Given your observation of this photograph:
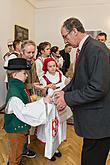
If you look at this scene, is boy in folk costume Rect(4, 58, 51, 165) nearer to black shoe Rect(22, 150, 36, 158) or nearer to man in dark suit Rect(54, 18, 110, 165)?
man in dark suit Rect(54, 18, 110, 165)

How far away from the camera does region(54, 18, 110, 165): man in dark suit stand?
119cm

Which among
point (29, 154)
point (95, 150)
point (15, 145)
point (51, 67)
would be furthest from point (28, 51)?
point (95, 150)

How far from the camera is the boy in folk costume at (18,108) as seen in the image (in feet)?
5.69

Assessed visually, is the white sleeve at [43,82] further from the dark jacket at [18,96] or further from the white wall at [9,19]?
the white wall at [9,19]

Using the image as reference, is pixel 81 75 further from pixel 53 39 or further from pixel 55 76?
pixel 53 39

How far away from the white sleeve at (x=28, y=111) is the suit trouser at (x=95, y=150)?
0.52 metres

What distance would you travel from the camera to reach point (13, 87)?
5.81 ft

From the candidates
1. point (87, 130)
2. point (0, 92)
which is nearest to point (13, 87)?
Answer: point (87, 130)

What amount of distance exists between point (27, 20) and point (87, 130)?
216 inches

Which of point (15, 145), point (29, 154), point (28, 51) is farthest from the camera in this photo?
point (29, 154)

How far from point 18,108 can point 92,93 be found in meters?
0.75

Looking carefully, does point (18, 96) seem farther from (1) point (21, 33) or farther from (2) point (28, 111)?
(1) point (21, 33)

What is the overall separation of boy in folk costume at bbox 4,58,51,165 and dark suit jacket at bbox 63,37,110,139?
0.48 m

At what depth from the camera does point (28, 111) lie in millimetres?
1729
